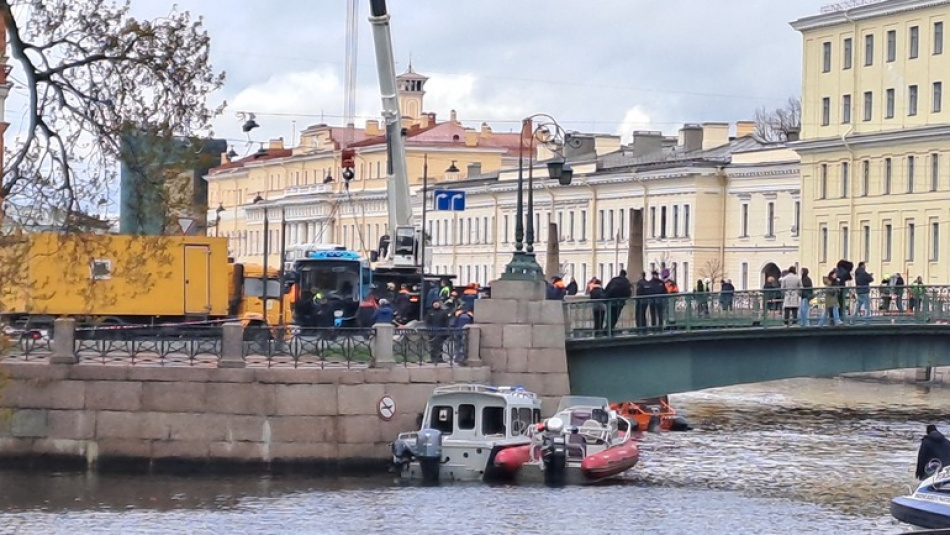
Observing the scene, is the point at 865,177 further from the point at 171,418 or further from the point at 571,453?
the point at 171,418

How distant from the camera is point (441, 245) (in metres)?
122

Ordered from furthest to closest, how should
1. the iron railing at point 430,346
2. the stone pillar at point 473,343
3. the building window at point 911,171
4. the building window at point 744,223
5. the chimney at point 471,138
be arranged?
the chimney at point 471,138 < the building window at point 744,223 < the building window at point 911,171 < the stone pillar at point 473,343 < the iron railing at point 430,346

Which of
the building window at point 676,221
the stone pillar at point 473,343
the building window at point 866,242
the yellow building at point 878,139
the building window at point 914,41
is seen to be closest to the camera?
the stone pillar at point 473,343

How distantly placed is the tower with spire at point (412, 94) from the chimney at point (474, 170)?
2120cm

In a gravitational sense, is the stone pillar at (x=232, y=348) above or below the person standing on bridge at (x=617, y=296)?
below

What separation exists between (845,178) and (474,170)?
3633 cm

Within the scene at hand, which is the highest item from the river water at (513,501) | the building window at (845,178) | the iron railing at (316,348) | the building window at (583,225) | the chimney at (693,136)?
the chimney at (693,136)

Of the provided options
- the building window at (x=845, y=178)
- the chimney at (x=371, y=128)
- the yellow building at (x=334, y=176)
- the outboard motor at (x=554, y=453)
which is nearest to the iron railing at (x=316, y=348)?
the outboard motor at (x=554, y=453)

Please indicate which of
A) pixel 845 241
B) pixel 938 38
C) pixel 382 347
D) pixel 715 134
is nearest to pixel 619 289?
pixel 382 347

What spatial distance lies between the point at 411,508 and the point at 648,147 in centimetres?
7609

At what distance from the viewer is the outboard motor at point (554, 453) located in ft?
121

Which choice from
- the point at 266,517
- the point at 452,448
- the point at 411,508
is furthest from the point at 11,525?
the point at 452,448

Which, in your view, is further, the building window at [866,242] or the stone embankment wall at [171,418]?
the building window at [866,242]

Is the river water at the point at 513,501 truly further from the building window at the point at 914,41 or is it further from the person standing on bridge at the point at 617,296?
the building window at the point at 914,41
